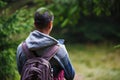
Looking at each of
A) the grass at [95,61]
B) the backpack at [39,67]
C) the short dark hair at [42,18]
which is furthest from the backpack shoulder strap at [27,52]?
the grass at [95,61]

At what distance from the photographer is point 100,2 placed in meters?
7.39

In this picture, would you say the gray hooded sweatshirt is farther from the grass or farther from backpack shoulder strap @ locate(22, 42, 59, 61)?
the grass

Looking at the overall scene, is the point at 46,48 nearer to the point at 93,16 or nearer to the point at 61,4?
the point at 61,4

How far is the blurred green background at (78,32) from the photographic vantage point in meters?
6.63

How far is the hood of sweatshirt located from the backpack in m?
0.08

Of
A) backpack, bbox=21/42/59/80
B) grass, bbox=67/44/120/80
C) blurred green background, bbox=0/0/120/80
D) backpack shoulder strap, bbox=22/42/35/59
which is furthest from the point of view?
grass, bbox=67/44/120/80

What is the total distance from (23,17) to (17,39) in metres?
0.41

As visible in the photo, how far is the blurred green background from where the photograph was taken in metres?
6.63

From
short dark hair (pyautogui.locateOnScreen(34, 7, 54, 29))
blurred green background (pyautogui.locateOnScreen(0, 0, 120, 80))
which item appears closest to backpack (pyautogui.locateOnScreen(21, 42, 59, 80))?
short dark hair (pyautogui.locateOnScreen(34, 7, 54, 29))

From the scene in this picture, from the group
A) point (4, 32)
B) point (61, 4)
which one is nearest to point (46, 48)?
point (4, 32)

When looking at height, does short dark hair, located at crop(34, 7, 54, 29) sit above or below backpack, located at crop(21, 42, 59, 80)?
above

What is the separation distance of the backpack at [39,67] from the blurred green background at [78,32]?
1469 millimetres

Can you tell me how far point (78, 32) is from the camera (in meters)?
14.3

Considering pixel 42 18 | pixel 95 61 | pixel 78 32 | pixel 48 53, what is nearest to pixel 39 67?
pixel 48 53
